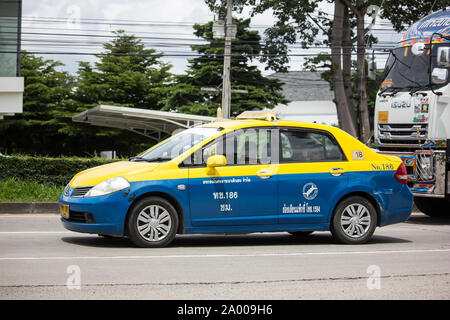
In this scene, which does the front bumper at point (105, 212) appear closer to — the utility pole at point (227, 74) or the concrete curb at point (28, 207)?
the concrete curb at point (28, 207)

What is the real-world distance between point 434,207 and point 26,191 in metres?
9.32

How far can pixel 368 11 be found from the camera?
29469 mm

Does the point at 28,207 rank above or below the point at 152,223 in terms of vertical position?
below

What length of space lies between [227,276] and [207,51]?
36.3m

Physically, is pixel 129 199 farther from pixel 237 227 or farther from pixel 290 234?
pixel 290 234

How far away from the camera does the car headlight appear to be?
8.50 m

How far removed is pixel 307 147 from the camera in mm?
9547

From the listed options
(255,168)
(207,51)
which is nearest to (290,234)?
(255,168)

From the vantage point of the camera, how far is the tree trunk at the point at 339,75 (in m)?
28.8

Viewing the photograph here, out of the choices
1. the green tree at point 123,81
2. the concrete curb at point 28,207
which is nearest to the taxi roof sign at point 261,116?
the concrete curb at point 28,207

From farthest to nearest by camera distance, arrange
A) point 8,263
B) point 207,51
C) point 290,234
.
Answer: point 207,51 < point 290,234 < point 8,263

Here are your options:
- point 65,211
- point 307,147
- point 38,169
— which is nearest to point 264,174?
point 307,147

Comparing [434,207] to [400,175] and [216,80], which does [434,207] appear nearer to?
[400,175]

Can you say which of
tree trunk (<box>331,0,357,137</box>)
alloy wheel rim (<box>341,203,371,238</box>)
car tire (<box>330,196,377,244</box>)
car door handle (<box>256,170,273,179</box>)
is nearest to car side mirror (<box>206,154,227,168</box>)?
car door handle (<box>256,170,273,179</box>)
